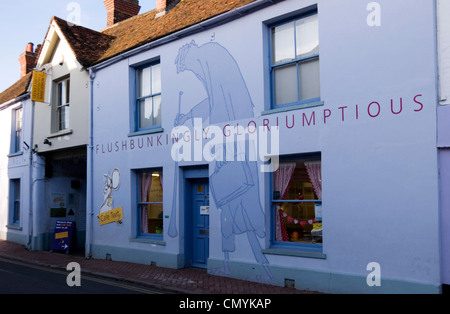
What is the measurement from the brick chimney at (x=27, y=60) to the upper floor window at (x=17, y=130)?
509cm

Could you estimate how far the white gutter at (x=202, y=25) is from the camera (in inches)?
352

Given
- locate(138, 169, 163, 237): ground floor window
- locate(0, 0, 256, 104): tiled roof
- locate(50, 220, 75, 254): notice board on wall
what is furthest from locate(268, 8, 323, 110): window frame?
locate(50, 220, 75, 254): notice board on wall

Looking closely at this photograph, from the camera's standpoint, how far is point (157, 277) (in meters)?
9.31

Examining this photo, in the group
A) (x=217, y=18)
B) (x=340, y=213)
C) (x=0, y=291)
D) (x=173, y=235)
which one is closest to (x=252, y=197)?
(x=340, y=213)

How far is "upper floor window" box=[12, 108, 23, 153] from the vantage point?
17.1 meters

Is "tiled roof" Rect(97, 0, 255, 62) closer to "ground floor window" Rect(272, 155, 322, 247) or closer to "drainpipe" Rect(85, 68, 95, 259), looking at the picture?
"drainpipe" Rect(85, 68, 95, 259)

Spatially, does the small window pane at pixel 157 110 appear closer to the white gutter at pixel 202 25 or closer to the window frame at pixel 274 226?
the white gutter at pixel 202 25

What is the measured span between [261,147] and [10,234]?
1279 centimetres

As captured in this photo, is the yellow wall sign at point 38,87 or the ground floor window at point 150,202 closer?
the ground floor window at point 150,202

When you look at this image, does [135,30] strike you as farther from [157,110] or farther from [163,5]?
[157,110]

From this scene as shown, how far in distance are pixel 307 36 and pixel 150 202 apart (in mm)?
5878

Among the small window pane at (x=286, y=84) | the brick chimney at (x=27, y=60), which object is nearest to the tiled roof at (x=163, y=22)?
the small window pane at (x=286, y=84)

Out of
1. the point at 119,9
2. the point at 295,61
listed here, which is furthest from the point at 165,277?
the point at 119,9

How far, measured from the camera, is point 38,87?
47.8 ft
